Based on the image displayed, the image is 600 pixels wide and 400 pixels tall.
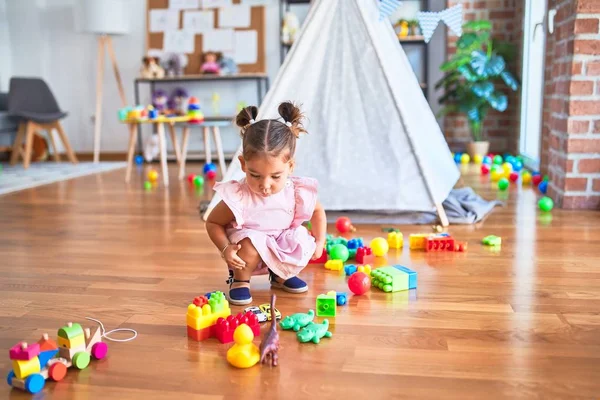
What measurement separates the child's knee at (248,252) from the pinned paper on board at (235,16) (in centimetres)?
418

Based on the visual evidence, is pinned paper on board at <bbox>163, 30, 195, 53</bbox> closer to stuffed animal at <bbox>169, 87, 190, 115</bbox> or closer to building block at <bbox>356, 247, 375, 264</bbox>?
stuffed animal at <bbox>169, 87, 190, 115</bbox>

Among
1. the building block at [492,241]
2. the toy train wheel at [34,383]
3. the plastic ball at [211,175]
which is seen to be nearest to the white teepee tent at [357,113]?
the building block at [492,241]

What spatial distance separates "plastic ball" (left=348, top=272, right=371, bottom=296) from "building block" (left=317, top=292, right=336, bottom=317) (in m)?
0.18

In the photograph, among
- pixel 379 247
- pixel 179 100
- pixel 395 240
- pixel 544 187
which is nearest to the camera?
pixel 379 247

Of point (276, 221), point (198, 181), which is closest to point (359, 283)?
point (276, 221)

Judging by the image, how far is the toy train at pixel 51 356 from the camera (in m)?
1.18

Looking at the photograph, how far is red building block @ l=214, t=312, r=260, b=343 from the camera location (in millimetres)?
1400

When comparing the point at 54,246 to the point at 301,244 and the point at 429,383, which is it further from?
the point at 429,383

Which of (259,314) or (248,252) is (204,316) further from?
(248,252)

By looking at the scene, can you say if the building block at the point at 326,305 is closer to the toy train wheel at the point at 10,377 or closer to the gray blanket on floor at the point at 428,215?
the toy train wheel at the point at 10,377

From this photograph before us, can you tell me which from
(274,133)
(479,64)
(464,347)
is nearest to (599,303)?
(464,347)

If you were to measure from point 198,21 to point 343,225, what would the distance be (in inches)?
144

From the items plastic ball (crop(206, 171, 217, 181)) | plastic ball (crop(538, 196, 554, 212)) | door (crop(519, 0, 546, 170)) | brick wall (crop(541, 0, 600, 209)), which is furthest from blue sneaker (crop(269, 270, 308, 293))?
door (crop(519, 0, 546, 170))

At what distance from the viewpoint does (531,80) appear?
4.71 meters
